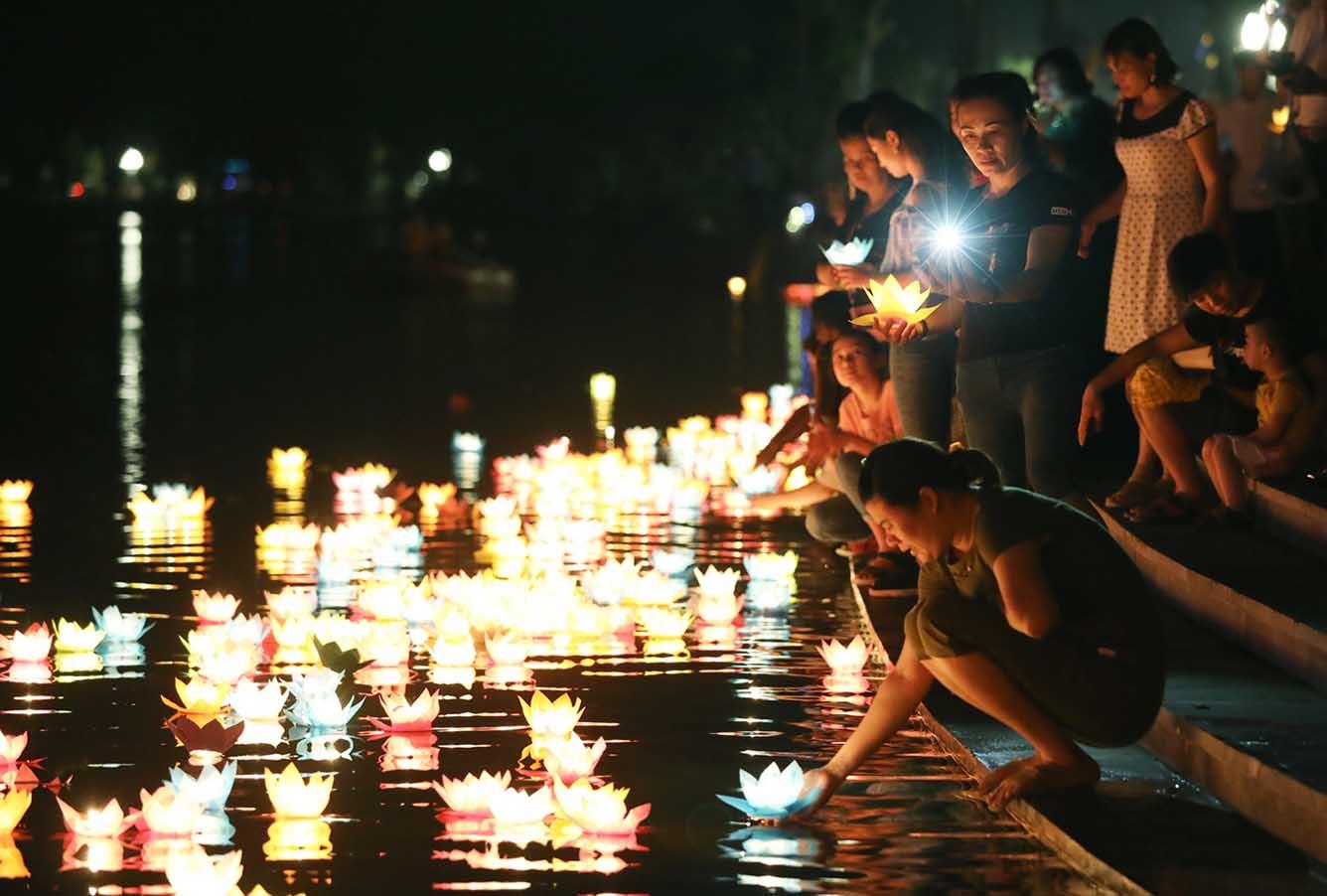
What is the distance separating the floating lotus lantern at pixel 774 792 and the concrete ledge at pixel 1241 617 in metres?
1.53

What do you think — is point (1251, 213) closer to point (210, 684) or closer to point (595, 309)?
point (210, 684)

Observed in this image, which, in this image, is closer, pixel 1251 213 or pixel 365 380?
pixel 1251 213

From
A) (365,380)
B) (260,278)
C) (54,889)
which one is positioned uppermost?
(260,278)

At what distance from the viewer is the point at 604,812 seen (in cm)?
557

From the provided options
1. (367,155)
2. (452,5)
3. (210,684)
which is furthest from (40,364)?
(367,155)

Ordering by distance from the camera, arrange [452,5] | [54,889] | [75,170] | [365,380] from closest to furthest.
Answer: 1. [54,889]
2. [365,380]
3. [452,5]
4. [75,170]

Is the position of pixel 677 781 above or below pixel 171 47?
below

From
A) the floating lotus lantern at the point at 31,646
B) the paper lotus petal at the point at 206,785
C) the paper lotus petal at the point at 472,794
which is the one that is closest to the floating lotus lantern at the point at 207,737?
the paper lotus petal at the point at 206,785

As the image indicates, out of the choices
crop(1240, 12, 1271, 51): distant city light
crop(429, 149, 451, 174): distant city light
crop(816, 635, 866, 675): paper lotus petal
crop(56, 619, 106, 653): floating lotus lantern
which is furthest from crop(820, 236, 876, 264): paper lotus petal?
crop(429, 149, 451, 174): distant city light

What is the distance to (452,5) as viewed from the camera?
5903cm

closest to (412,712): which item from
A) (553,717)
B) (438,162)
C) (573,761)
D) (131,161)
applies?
(553,717)

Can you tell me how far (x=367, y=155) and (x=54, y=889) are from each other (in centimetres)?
6515

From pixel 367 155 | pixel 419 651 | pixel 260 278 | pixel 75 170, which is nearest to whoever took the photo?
pixel 419 651

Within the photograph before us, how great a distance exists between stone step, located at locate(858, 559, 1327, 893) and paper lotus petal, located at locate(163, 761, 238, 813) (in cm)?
200
